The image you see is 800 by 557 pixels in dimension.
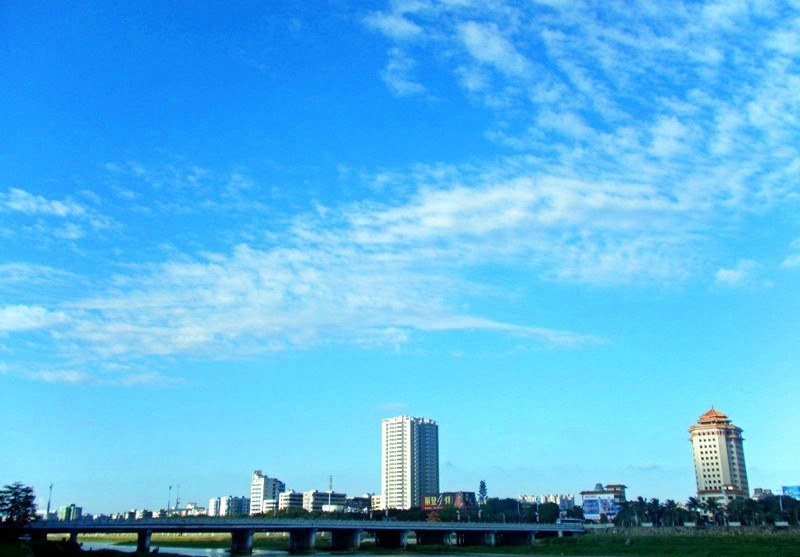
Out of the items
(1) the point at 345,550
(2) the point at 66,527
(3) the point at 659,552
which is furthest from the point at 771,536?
(2) the point at 66,527

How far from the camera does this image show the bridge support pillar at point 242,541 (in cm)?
11631

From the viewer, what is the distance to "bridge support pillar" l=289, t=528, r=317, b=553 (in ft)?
406

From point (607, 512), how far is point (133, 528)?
13939 centimetres

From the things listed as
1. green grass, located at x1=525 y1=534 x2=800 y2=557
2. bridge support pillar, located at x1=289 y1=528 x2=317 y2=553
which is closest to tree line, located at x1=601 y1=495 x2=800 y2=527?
green grass, located at x1=525 y1=534 x2=800 y2=557

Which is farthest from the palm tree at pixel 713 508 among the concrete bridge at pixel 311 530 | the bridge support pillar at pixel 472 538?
the bridge support pillar at pixel 472 538

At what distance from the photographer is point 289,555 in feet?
360

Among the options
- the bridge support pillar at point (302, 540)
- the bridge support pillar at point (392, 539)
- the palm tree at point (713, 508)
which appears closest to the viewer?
the bridge support pillar at point (302, 540)

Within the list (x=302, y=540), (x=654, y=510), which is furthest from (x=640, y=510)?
(x=302, y=540)

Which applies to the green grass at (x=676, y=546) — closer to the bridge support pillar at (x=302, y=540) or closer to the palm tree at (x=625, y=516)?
the bridge support pillar at (x=302, y=540)

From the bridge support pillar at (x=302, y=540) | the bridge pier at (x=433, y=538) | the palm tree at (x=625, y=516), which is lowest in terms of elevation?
the bridge pier at (x=433, y=538)

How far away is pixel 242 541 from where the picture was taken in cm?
11806

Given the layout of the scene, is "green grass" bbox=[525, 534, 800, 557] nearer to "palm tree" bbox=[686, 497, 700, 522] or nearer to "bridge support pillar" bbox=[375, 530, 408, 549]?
"bridge support pillar" bbox=[375, 530, 408, 549]

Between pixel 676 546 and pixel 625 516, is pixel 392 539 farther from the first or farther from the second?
pixel 625 516

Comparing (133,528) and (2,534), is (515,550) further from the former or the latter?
(2,534)
